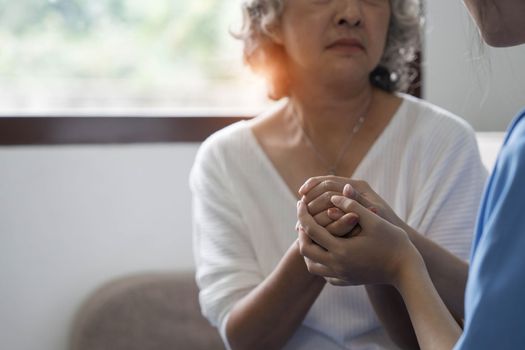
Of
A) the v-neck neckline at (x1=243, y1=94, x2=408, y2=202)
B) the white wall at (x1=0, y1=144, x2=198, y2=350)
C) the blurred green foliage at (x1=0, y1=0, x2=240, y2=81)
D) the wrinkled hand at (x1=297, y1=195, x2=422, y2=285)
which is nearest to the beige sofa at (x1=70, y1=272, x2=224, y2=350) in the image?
the white wall at (x1=0, y1=144, x2=198, y2=350)

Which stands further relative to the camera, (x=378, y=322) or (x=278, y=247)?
(x=278, y=247)

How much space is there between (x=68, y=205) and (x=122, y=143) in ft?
0.73

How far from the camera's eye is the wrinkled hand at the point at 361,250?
114 cm

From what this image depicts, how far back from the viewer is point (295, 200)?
166 centimetres

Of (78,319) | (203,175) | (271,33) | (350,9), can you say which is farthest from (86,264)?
(350,9)

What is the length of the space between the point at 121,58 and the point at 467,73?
103cm

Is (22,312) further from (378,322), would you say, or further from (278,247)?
(378,322)

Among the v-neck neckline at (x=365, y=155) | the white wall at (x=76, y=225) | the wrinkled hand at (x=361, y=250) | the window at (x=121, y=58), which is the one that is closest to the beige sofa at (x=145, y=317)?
the white wall at (x=76, y=225)

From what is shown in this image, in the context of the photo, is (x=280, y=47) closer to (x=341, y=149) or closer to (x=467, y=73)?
(x=341, y=149)

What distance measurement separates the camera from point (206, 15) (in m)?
2.47

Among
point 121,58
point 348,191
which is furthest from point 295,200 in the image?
point 121,58

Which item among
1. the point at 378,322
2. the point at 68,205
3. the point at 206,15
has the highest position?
the point at 206,15

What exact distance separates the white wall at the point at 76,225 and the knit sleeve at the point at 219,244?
22.9 inches

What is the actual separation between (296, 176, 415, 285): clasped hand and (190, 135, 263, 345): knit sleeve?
0.34 m
